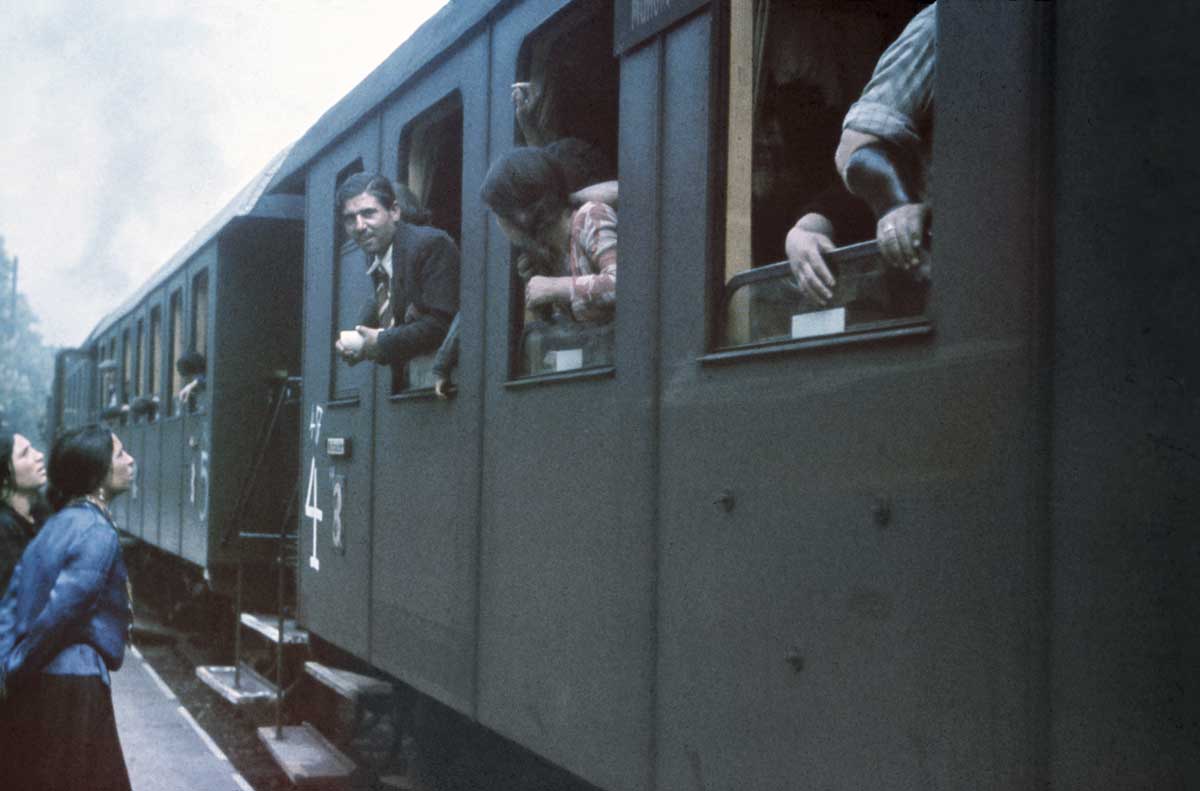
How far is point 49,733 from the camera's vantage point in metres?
4.27

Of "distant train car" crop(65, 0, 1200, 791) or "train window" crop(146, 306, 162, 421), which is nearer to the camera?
"distant train car" crop(65, 0, 1200, 791)

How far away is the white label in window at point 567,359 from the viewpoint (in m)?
3.73

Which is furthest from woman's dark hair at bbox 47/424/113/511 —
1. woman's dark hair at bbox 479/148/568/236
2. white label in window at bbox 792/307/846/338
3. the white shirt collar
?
white label in window at bbox 792/307/846/338

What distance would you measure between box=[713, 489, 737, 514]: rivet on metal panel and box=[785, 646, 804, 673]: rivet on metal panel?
33cm

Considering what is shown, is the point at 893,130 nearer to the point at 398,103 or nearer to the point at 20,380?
the point at 398,103

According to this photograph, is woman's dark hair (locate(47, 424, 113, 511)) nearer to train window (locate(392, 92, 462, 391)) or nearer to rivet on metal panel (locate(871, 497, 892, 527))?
train window (locate(392, 92, 462, 391))

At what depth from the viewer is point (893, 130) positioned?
252 centimetres

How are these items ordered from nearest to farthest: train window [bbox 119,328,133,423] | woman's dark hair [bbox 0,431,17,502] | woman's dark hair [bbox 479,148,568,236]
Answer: woman's dark hair [bbox 479,148,568,236], woman's dark hair [bbox 0,431,17,502], train window [bbox 119,328,133,423]

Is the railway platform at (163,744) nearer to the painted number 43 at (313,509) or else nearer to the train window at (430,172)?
the painted number 43 at (313,509)

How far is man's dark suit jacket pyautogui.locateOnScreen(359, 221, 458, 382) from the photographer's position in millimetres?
4816

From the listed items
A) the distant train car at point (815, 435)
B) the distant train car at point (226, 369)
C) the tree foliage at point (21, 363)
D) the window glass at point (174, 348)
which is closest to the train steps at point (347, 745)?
the distant train car at point (815, 435)

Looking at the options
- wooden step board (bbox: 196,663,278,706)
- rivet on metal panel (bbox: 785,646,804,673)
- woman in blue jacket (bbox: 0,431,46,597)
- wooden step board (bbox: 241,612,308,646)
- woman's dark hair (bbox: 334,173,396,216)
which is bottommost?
wooden step board (bbox: 196,663,278,706)

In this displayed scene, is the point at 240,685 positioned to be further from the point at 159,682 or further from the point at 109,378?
the point at 109,378

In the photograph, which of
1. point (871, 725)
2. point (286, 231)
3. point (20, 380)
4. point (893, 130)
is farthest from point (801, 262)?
point (20, 380)
